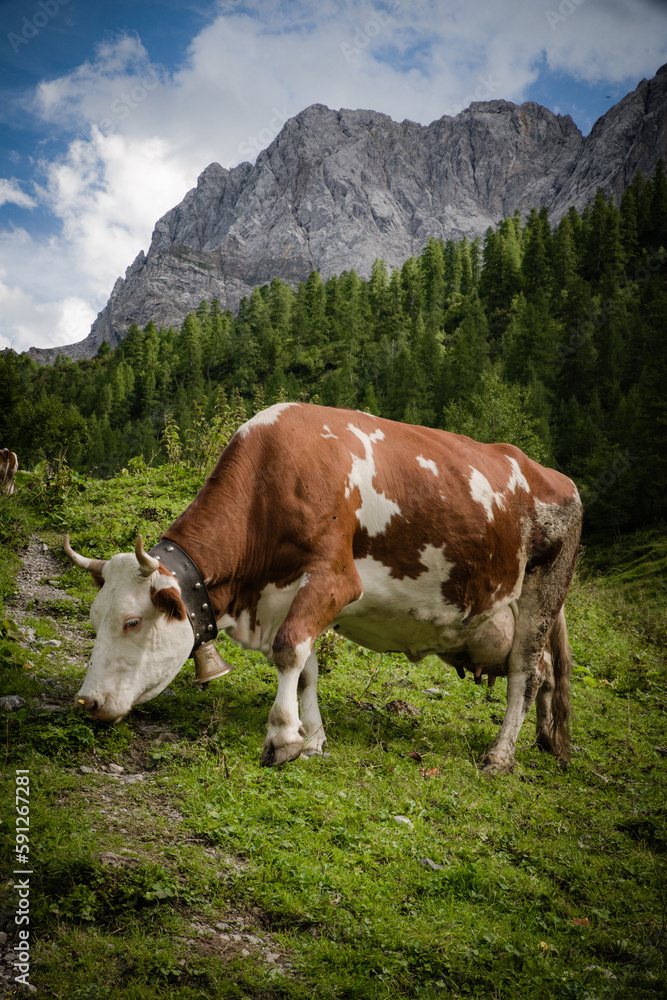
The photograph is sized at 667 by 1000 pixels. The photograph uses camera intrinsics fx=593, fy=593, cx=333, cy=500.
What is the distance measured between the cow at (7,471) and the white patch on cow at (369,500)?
6.77 m

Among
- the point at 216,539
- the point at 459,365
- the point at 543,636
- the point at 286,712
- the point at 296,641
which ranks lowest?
the point at 286,712

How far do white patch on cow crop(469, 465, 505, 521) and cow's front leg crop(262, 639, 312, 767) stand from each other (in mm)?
2249

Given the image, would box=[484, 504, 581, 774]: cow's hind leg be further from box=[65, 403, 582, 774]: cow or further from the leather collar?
the leather collar

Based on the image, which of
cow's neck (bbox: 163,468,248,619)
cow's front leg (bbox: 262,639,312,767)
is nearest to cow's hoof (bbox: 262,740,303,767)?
cow's front leg (bbox: 262,639,312,767)

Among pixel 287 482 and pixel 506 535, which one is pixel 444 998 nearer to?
pixel 287 482

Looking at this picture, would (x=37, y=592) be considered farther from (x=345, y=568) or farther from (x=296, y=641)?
(x=345, y=568)

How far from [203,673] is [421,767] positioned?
1.98 m

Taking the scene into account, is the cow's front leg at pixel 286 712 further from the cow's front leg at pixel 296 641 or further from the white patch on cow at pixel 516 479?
the white patch on cow at pixel 516 479

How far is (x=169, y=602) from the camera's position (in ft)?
13.5

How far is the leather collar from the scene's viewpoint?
14.1 feet

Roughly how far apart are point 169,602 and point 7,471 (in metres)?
6.93

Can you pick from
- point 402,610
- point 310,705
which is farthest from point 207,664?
point 402,610

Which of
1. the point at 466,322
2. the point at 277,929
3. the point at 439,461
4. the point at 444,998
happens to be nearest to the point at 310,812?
the point at 277,929

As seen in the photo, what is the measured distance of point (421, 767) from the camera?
4.94 metres
